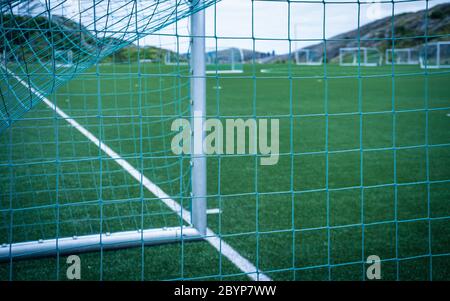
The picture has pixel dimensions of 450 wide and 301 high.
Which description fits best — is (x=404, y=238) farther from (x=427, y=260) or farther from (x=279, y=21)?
(x=279, y=21)

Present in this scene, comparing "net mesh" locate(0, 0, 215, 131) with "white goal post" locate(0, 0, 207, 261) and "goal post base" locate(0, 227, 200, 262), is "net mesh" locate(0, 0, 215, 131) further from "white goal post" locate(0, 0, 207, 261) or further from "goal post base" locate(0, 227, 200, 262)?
"goal post base" locate(0, 227, 200, 262)

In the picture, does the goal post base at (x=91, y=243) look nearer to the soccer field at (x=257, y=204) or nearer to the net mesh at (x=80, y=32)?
the soccer field at (x=257, y=204)

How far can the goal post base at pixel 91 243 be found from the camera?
2753 mm

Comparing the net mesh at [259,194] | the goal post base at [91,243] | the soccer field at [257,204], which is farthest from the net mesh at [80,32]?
the goal post base at [91,243]

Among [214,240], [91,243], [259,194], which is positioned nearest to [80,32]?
[91,243]

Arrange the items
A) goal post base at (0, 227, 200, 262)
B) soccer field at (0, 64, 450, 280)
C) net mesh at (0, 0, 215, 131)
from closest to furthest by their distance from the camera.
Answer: net mesh at (0, 0, 215, 131)
soccer field at (0, 64, 450, 280)
goal post base at (0, 227, 200, 262)

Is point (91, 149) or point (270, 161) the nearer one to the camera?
point (270, 161)

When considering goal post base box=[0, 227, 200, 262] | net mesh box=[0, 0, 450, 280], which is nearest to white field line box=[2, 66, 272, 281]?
net mesh box=[0, 0, 450, 280]

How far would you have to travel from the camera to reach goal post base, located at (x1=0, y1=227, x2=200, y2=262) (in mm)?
2753
